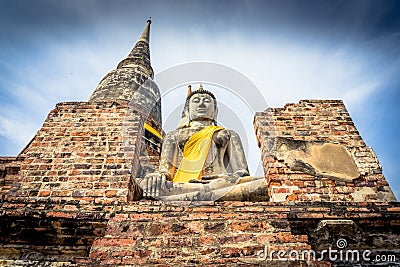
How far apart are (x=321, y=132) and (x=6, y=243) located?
356 cm

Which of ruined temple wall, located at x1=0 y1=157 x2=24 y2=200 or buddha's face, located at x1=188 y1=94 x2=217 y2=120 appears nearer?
ruined temple wall, located at x1=0 y1=157 x2=24 y2=200

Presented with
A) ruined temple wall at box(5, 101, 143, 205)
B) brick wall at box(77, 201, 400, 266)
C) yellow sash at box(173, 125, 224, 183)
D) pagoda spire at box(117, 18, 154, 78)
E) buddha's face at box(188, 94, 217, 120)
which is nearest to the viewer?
brick wall at box(77, 201, 400, 266)

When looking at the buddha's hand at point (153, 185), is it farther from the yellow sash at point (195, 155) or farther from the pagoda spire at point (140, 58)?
the pagoda spire at point (140, 58)

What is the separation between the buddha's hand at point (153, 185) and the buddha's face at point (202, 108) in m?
1.92

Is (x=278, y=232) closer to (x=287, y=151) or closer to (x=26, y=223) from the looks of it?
(x=287, y=151)

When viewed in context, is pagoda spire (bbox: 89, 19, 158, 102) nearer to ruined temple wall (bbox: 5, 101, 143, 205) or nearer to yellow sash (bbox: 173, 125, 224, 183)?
yellow sash (bbox: 173, 125, 224, 183)

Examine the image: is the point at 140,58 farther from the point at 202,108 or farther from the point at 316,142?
the point at 316,142

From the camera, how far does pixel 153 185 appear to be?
359cm

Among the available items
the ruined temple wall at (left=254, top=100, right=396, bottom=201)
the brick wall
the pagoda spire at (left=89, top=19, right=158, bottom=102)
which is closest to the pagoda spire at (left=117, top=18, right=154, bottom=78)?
the pagoda spire at (left=89, top=19, right=158, bottom=102)

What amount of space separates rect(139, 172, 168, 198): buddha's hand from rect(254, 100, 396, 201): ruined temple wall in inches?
46.5

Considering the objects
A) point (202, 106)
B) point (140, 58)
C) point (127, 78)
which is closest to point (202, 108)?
point (202, 106)

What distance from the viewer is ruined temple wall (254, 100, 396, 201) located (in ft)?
11.0

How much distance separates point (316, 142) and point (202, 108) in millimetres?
2144

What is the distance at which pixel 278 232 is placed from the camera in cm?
272
